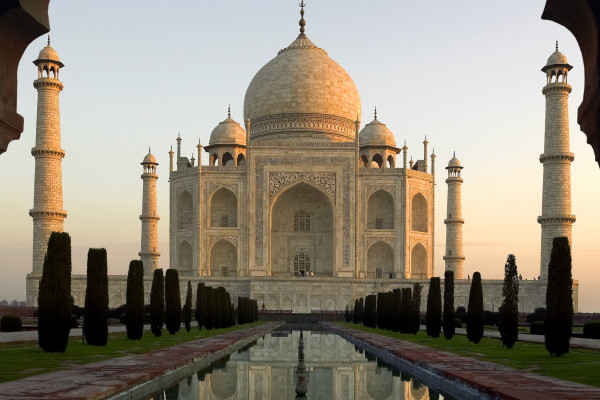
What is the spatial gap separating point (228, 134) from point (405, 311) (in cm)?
2289

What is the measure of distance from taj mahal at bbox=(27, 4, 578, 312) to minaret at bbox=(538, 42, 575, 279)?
0.15 feet

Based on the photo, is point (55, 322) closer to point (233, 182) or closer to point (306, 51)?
point (233, 182)

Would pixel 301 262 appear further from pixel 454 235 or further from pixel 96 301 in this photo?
pixel 96 301

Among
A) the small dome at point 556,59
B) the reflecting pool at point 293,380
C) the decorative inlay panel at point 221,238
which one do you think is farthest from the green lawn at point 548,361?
the decorative inlay panel at point 221,238

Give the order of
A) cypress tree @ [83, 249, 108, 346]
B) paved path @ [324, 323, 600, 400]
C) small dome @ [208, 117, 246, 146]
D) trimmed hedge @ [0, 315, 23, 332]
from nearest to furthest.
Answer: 1. paved path @ [324, 323, 600, 400]
2. cypress tree @ [83, 249, 108, 346]
3. trimmed hedge @ [0, 315, 23, 332]
4. small dome @ [208, 117, 246, 146]

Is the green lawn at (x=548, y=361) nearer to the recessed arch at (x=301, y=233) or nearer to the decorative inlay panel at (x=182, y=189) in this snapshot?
the recessed arch at (x=301, y=233)

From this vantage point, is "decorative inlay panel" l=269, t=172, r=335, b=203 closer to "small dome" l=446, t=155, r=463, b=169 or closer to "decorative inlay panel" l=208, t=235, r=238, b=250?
"decorative inlay panel" l=208, t=235, r=238, b=250

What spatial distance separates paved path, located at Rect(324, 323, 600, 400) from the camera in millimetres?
6098

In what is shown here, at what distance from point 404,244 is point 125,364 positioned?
92.9ft

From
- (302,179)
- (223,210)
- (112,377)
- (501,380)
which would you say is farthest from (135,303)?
(223,210)

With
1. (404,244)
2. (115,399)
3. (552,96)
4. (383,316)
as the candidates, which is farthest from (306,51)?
(115,399)

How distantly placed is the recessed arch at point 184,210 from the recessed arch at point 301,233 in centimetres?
426

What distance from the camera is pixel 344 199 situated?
36.5 metres

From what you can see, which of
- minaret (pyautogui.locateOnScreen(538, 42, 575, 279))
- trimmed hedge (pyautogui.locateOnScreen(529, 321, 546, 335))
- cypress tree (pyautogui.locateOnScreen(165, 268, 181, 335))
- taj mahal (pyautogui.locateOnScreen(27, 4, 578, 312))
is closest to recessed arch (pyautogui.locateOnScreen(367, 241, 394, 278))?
taj mahal (pyautogui.locateOnScreen(27, 4, 578, 312))
